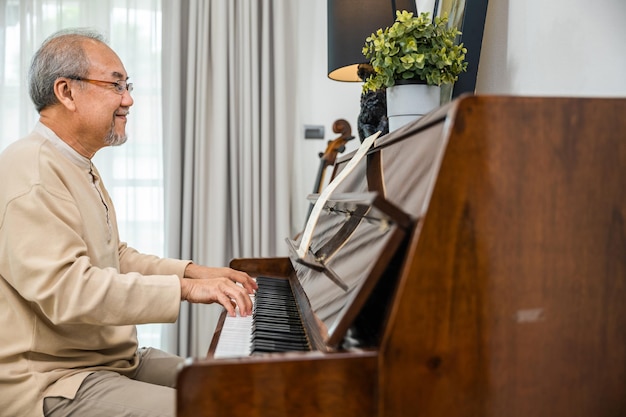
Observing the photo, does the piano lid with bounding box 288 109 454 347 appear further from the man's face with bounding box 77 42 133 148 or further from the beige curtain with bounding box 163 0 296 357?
the beige curtain with bounding box 163 0 296 357

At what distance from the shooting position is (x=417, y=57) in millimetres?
1237

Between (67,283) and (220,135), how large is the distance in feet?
5.89

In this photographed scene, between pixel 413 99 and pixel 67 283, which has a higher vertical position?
pixel 413 99

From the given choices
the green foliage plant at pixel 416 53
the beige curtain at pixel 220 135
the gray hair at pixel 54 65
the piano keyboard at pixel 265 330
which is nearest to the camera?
the piano keyboard at pixel 265 330

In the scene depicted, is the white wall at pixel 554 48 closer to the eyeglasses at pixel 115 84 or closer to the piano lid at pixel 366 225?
the piano lid at pixel 366 225

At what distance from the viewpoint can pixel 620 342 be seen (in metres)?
0.77

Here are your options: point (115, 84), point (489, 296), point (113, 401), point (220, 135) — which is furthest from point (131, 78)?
point (489, 296)

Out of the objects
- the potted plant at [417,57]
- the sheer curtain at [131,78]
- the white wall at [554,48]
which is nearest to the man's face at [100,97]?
the potted plant at [417,57]

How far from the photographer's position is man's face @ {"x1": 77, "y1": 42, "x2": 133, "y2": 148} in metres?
1.44

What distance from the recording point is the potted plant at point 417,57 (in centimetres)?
126

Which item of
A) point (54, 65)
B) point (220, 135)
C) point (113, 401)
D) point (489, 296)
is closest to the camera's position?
point (489, 296)

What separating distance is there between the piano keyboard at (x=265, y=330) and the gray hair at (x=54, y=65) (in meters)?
0.80

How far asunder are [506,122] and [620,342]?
371 mm

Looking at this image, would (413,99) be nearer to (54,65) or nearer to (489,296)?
(489,296)
